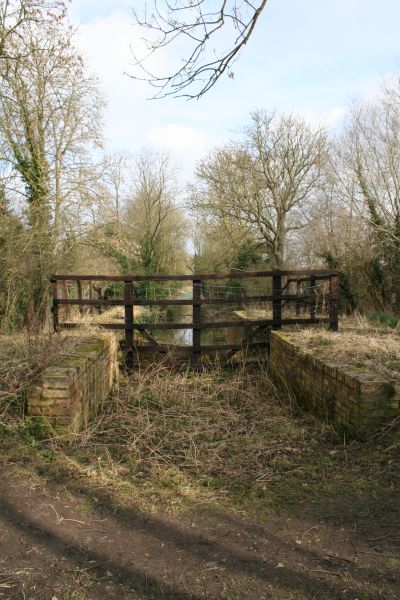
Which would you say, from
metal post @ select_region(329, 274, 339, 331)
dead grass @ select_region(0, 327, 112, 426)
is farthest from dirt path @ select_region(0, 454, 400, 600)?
metal post @ select_region(329, 274, 339, 331)

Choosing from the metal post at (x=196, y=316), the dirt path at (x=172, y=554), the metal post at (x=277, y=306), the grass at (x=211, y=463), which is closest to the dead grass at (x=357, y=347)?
the grass at (x=211, y=463)

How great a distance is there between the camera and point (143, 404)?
5938 mm

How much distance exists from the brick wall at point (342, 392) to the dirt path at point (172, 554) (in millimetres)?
1373

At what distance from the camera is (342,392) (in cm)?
471

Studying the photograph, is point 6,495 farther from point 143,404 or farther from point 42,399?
point 143,404

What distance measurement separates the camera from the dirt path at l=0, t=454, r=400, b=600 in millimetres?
2340

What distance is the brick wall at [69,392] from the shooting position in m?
4.28

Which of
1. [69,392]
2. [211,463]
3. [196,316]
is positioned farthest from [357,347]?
[69,392]

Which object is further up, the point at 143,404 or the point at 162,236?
the point at 162,236

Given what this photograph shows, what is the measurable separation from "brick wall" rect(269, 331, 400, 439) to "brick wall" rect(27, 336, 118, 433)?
2.73 metres

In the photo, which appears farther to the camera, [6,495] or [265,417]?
[265,417]

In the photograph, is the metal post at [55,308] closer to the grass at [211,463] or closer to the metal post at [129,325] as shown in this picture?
the metal post at [129,325]

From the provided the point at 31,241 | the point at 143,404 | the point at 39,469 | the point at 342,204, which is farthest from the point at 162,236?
the point at 39,469

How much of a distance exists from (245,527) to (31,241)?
36.2ft
